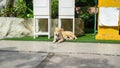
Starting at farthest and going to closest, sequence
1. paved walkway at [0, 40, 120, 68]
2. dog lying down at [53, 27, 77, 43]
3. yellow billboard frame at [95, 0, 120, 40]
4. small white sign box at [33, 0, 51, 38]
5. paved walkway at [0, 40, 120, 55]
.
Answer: small white sign box at [33, 0, 51, 38] < yellow billboard frame at [95, 0, 120, 40] < dog lying down at [53, 27, 77, 43] < paved walkway at [0, 40, 120, 55] < paved walkway at [0, 40, 120, 68]

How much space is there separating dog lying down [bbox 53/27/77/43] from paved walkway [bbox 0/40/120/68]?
0.84 feet

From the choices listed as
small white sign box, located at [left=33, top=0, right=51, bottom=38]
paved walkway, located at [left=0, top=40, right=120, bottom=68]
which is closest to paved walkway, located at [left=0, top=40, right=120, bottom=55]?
paved walkway, located at [left=0, top=40, right=120, bottom=68]

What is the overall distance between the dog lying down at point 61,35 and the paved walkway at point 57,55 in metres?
0.26

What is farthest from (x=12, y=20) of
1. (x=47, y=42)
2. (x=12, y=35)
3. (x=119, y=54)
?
(x=119, y=54)

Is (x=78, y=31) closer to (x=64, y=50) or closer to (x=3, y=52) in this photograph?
(x=64, y=50)

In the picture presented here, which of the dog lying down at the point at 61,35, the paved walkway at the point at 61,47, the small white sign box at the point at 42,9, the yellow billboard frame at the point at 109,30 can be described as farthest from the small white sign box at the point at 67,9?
the paved walkway at the point at 61,47

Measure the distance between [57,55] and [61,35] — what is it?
6.44 feet

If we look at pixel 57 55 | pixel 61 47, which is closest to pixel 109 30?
pixel 61 47

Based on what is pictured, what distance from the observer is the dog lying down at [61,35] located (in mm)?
9188

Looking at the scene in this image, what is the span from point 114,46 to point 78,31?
2416 millimetres

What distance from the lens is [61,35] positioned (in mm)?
9352

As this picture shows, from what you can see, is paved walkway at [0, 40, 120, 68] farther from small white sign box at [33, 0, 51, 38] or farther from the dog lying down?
small white sign box at [33, 0, 51, 38]

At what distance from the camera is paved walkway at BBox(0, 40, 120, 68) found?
6593mm

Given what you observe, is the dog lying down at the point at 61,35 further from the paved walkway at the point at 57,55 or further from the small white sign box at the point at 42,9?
the small white sign box at the point at 42,9
